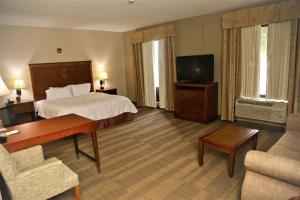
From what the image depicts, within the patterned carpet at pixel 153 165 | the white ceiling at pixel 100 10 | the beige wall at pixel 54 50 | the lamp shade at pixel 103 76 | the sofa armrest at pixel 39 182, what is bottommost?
the patterned carpet at pixel 153 165

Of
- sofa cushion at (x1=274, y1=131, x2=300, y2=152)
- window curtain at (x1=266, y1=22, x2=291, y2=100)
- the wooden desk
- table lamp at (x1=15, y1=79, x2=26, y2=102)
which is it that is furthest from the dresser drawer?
window curtain at (x1=266, y1=22, x2=291, y2=100)

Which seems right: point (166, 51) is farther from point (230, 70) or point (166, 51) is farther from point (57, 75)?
point (57, 75)

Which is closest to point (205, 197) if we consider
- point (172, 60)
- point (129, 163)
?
point (129, 163)

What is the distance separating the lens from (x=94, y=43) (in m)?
6.40

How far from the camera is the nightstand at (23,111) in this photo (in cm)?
481

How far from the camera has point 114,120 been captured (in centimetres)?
505

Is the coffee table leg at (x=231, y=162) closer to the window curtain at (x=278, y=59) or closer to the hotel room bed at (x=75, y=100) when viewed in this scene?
the window curtain at (x=278, y=59)

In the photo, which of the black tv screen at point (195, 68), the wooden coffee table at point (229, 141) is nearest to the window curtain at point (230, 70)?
the black tv screen at point (195, 68)

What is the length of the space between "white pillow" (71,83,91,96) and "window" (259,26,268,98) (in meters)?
4.37

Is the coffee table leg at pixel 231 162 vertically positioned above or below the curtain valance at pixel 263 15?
below

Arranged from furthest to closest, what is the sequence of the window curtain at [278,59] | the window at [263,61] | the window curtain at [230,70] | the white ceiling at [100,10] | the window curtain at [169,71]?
the window curtain at [169,71] → the window curtain at [230,70] → the window at [263,61] → the window curtain at [278,59] → the white ceiling at [100,10]

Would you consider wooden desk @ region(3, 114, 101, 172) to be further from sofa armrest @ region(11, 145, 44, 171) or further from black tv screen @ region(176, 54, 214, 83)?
black tv screen @ region(176, 54, 214, 83)

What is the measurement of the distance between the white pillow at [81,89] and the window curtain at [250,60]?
403 centimetres

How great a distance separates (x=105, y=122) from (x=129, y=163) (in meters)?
1.90
